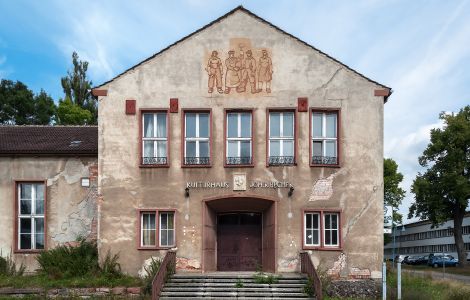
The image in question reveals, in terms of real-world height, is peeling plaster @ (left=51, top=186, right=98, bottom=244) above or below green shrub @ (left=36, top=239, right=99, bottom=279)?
above

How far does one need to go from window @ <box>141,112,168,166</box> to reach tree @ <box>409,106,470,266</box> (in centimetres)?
3431

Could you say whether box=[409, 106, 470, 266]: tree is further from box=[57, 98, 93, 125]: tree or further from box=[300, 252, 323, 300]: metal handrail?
box=[300, 252, 323, 300]: metal handrail

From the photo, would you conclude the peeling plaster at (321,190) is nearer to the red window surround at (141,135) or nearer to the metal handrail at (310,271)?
the metal handrail at (310,271)

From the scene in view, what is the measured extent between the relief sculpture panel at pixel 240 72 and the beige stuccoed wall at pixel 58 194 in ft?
18.7

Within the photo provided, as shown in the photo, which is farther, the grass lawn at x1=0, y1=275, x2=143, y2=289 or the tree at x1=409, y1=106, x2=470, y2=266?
the tree at x1=409, y1=106, x2=470, y2=266

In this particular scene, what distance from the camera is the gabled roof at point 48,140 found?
24.3 m

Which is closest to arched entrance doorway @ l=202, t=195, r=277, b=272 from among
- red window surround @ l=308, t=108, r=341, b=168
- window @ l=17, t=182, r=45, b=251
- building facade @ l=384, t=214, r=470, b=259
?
red window surround @ l=308, t=108, r=341, b=168

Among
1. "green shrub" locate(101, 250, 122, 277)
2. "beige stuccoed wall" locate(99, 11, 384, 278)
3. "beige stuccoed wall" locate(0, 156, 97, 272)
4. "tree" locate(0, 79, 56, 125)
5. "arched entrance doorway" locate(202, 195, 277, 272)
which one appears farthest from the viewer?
"tree" locate(0, 79, 56, 125)

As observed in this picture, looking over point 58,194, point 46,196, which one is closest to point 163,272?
point 58,194

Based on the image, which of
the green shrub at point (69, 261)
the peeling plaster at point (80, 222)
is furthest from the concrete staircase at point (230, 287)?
the peeling plaster at point (80, 222)

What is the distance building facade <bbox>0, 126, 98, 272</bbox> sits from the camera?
2416 cm

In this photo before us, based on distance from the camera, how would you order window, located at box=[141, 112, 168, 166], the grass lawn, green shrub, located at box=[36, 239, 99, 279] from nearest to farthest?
the grass lawn, green shrub, located at box=[36, 239, 99, 279], window, located at box=[141, 112, 168, 166]

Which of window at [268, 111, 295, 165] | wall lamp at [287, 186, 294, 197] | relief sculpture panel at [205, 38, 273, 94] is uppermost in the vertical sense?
relief sculpture panel at [205, 38, 273, 94]

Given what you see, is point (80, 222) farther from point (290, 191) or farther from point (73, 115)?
point (73, 115)
